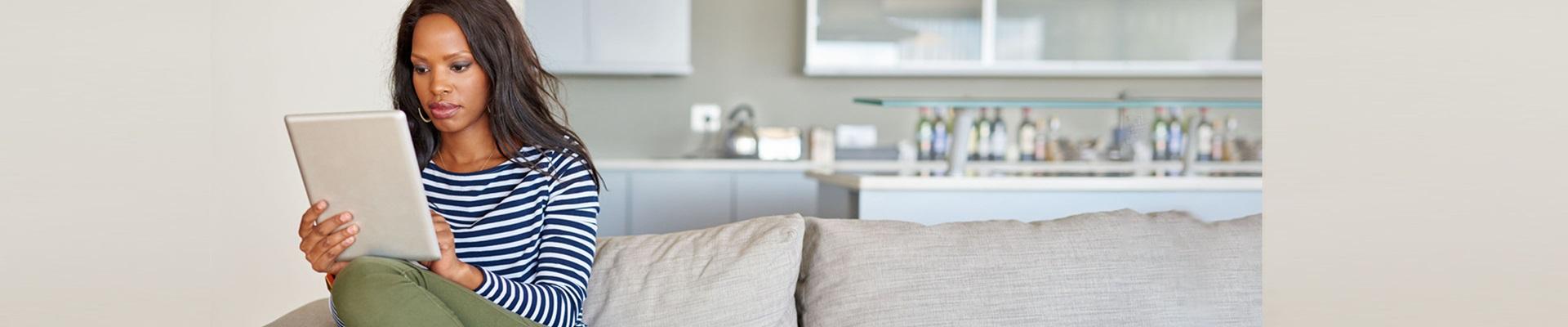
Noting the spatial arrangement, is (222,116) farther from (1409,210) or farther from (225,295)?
(1409,210)

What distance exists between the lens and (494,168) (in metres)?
1.75

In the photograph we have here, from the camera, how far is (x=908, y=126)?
211 inches

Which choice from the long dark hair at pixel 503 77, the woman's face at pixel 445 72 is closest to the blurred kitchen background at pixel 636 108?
the long dark hair at pixel 503 77

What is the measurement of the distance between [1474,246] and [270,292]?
2317 millimetres

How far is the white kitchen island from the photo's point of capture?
335cm

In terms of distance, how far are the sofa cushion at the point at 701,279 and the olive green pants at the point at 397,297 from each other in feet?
1.13

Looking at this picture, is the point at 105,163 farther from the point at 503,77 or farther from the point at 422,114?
the point at 503,77

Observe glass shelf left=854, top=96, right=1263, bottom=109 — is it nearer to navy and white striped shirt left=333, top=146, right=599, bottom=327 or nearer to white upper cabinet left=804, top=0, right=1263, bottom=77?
white upper cabinet left=804, top=0, right=1263, bottom=77

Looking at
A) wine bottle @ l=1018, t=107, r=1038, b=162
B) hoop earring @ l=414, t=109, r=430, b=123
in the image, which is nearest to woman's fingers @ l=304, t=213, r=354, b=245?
hoop earring @ l=414, t=109, r=430, b=123

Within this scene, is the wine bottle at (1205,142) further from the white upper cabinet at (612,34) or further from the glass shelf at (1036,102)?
the white upper cabinet at (612,34)

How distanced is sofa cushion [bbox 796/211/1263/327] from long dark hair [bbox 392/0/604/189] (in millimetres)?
413

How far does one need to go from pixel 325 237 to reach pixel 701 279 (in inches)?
21.2

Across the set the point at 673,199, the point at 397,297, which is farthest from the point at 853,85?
the point at 397,297

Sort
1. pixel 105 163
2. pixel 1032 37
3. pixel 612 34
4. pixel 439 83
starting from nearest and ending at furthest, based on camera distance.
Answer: pixel 439 83
pixel 105 163
pixel 612 34
pixel 1032 37
